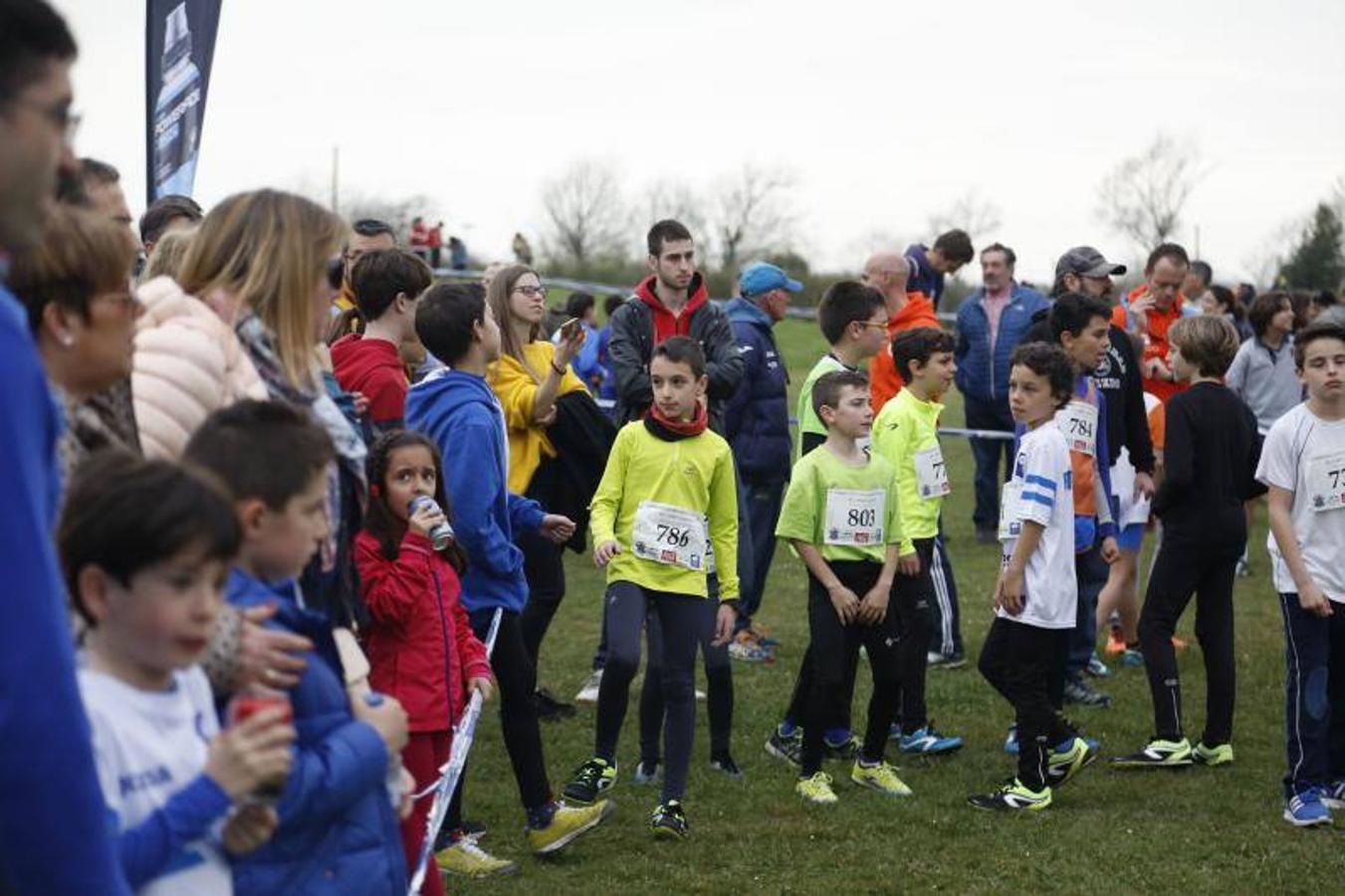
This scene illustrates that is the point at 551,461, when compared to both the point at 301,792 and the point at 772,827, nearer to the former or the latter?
the point at 772,827

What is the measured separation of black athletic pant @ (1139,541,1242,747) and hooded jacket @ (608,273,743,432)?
2190 mm

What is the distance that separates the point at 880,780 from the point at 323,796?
14.8ft

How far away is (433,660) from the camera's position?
485 centimetres

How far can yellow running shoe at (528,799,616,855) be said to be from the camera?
235 inches

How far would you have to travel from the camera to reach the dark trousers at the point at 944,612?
884 centimetres

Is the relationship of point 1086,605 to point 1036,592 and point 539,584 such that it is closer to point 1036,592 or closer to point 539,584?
point 1036,592

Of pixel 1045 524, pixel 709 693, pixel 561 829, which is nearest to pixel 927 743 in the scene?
pixel 709 693

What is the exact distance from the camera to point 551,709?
8125 millimetres

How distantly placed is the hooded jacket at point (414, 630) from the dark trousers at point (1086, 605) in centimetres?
389

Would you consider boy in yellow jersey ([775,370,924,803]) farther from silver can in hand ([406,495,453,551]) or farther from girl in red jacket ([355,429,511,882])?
silver can in hand ([406,495,453,551])

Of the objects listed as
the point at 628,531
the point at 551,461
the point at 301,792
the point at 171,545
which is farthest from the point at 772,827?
the point at 171,545

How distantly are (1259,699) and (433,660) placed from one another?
5502mm

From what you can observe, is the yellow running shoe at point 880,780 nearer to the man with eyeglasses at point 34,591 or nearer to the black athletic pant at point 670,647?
the black athletic pant at point 670,647

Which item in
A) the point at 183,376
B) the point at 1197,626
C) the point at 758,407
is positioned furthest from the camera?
the point at 758,407
